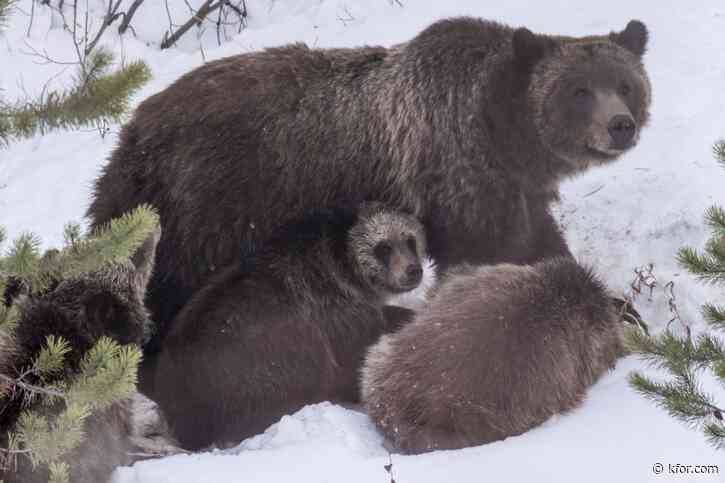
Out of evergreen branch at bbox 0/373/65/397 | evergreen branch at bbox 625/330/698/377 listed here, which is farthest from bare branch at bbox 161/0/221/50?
evergreen branch at bbox 625/330/698/377

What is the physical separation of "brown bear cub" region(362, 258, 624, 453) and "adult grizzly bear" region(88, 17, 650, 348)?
1.14 meters

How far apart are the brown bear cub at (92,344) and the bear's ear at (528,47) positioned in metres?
3.09

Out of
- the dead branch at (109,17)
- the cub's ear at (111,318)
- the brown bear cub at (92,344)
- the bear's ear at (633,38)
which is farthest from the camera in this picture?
the dead branch at (109,17)

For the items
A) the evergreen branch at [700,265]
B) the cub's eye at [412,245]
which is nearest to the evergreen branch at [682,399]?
the evergreen branch at [700,265]

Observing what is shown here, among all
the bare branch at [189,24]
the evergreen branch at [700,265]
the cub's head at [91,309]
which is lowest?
the evergreen branch at [700,265]

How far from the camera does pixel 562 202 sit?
956 centimetres

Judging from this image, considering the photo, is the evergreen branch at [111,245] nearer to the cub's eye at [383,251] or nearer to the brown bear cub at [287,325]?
the brown bear cub at [287,325]

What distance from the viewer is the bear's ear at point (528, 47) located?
8109 millimetres

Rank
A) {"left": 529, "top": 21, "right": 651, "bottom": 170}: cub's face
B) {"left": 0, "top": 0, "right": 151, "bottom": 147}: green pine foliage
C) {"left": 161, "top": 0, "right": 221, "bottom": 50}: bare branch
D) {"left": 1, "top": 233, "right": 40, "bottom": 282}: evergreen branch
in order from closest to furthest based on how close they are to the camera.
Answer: {"left": 1, "top": 233, "right": 40, "bottom": 282}: evergreen branch → {"left": 0, "top": 0, "right": 151, "bottom": 147}: green pine foliage → {"left": 529, "top": 21, "right": 651, "bottom": 170}: cub's face → {"left": 161, "top": 0, "right": 221, "bottom": 50}: bare branch

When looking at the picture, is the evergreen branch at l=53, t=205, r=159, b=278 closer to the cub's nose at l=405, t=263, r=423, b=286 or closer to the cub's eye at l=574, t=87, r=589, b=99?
the cub's nose at l=405, t=263, r=423, b=286

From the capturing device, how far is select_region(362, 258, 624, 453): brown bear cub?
20.9ft

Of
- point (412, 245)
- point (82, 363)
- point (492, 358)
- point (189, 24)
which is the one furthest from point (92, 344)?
point (189, 24)

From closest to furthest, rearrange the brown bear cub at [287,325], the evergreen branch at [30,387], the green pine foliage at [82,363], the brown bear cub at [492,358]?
the green pine foliage at [82,363] → the evergreen branch at [30,387] → the brown bear cub at [492,358] → the brown bear cub at [287,325]

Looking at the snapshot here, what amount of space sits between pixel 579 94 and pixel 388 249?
1.79m
